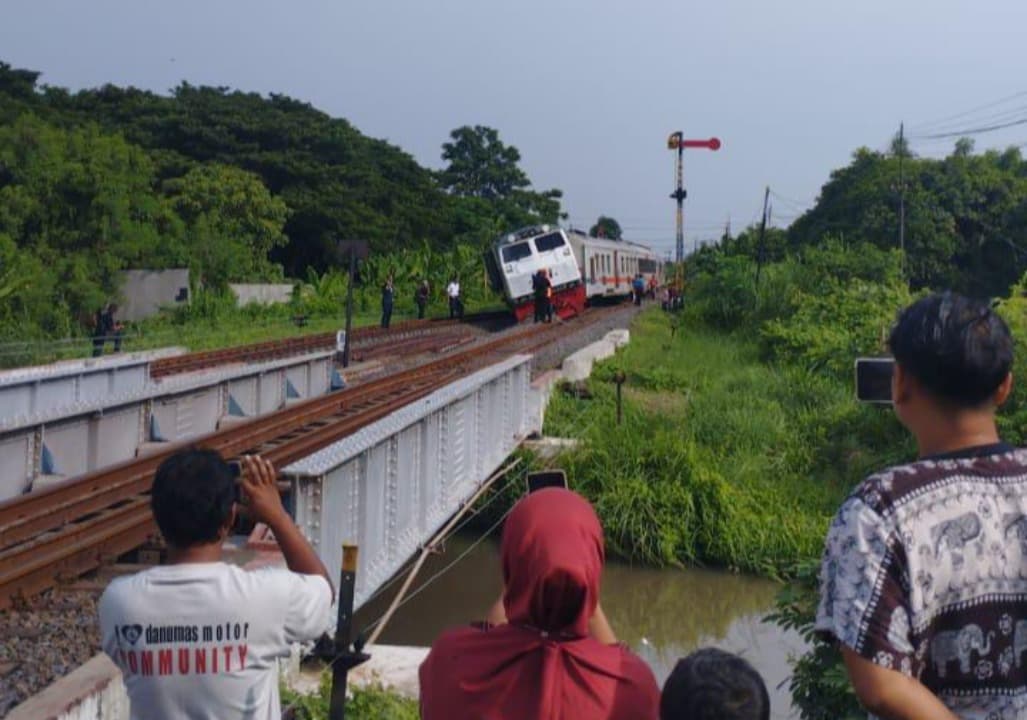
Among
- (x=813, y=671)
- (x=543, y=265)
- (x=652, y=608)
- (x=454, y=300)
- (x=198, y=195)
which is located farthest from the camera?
(x=198, y=195)

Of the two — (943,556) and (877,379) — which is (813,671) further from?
(943,556)

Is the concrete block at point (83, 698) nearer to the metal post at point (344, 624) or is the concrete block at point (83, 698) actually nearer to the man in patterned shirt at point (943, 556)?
the metal post at point (344, 624)

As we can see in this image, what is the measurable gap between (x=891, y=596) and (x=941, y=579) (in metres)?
0.11

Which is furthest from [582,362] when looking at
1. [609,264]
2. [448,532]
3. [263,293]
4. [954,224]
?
[954,224]

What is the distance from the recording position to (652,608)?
40.7 feet

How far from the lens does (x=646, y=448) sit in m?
14.1

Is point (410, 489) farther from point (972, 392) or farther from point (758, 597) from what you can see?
point (972, 392)

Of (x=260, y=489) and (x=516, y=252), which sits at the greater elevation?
(x=516, y=252)

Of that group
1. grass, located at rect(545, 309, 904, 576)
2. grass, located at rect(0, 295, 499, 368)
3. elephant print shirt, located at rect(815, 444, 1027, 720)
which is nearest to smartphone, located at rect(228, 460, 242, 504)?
elephant print shirt, located at rect(815, 444, 1027, 720)

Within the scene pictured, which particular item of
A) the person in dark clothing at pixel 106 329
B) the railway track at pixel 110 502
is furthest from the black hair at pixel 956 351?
the person in dark clothing at pixel 106 329

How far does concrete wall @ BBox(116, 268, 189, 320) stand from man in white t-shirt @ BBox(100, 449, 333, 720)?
104 ft

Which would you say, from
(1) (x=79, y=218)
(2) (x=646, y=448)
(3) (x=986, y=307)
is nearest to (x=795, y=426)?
(2) (x=646, y=448)

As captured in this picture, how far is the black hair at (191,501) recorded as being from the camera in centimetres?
281

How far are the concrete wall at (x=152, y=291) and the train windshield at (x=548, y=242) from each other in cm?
1026
